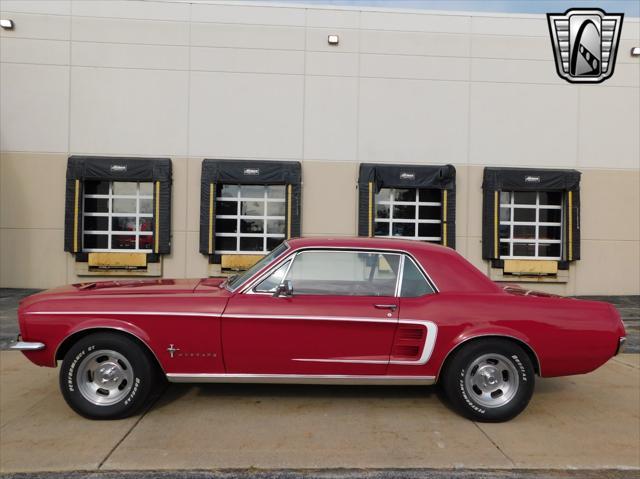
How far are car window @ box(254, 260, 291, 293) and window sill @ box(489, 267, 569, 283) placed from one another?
28.1 ft

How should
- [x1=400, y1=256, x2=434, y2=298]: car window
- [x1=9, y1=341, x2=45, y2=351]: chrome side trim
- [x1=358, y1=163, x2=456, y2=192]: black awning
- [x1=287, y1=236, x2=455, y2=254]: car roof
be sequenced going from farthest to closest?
[x1=358, y1=163, x2=456, y2=192]: black awning < [x1=287, y1=236, x2=455, y2=254]: car roof < [x1=400, y1=256, x2=434, y2=298]: car window < [x1=9, y1=341, x2=45, y2=351]: chrome side trim

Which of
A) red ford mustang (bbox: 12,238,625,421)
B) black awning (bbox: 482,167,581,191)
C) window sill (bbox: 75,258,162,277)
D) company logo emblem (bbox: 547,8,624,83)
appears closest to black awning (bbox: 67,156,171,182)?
window sill (bbox: 75,258,162,277)

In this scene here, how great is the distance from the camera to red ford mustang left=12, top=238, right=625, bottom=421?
12.0ft

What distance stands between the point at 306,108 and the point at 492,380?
336 inches

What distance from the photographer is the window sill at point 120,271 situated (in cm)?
1080

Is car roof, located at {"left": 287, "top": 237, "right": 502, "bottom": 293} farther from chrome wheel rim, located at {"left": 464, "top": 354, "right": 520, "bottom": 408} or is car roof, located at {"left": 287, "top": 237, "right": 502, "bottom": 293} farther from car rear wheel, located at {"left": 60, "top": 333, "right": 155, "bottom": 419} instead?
car rear wheel, located at {"left": 60, "top": 333, "right": 155, "bottom": 419}

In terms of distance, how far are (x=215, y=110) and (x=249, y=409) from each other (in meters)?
8.43

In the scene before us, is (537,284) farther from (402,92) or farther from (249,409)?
(249,409)

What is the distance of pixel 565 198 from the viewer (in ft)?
36.9

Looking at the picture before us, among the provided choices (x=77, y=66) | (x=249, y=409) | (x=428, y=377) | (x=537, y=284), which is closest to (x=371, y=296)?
(x=428, y=377)

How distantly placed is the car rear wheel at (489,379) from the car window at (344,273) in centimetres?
78

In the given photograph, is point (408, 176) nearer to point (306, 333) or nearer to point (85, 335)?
point (306, 333)

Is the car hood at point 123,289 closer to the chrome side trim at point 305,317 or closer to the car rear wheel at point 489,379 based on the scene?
the chrome side trim at point 305,317

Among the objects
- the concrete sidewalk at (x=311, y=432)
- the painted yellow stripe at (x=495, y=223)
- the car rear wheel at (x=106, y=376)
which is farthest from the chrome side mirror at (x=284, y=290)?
the painted yellow stripe at (x=495, y=223)
